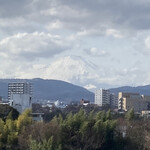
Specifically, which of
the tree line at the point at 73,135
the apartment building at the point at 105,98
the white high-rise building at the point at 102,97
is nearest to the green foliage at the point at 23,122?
the tree line at the point at 73,135

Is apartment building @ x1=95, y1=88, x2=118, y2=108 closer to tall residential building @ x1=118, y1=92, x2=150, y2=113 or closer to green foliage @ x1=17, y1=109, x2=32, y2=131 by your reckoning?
tall residential building @ x1=118, y1=92, x2=150, y2=113

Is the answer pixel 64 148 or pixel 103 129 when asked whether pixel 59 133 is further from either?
pixel 103 129

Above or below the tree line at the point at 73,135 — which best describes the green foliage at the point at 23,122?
above

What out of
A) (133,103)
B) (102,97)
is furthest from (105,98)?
(133,103)

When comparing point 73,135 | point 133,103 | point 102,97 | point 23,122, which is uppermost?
point 102,97

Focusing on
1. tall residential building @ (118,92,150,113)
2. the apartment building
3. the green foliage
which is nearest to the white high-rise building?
the apartment building

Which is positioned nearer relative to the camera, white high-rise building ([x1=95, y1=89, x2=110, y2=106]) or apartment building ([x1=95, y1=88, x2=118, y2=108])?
apartment building ([x1=95, y1=88, x2=118, y2=108])

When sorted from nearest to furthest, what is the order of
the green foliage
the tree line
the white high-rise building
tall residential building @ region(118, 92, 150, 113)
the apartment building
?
the tree line → the green foliage → tall residential building @ region(118, 92, 150, 113) → the apartment building → the white high-rise building

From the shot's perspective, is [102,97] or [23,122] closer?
[23,122]

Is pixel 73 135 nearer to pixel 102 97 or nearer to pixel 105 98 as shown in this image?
pixel 105 98

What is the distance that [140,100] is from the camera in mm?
111562

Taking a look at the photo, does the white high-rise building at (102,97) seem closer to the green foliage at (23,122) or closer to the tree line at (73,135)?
the tree line at (73,135)

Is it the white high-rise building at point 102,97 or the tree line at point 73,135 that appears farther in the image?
the white high-rise building at point 102,97

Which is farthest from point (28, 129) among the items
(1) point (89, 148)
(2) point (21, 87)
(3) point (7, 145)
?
(2) point (21, 87)
